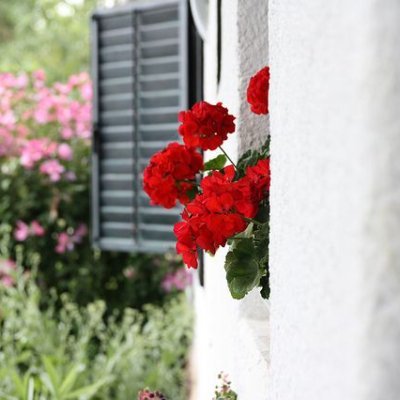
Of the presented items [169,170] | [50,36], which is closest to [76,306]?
[169,170]

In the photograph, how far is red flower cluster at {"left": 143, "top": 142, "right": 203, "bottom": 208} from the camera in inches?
70.6

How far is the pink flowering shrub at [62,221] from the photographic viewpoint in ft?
16.6

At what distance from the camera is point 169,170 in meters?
1.80

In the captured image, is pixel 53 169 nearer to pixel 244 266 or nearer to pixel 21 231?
pixel 21 231

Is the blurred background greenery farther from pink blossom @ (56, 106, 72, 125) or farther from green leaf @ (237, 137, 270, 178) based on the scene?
green leaf @ (237, 137, 270, 178)

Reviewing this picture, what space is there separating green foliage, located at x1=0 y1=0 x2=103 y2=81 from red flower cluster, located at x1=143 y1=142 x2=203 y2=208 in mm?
8459

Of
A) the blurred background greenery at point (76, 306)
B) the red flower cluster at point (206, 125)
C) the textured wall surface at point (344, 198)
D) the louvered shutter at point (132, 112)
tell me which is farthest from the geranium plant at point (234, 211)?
the louvered shutter at point (132, 112)

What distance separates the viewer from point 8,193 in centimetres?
513

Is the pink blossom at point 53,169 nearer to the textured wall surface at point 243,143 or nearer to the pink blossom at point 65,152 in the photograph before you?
the pink blossom at point 65,152

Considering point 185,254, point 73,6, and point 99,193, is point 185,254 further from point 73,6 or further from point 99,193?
point 73,6

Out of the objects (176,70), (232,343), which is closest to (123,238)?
(176,70)

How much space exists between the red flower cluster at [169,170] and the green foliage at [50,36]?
8.46 m

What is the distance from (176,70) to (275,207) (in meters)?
2.99

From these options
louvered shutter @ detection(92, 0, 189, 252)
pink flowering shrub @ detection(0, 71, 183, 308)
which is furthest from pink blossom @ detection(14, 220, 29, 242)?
louvered shutter @ detection(92, 0, 189, 252)
